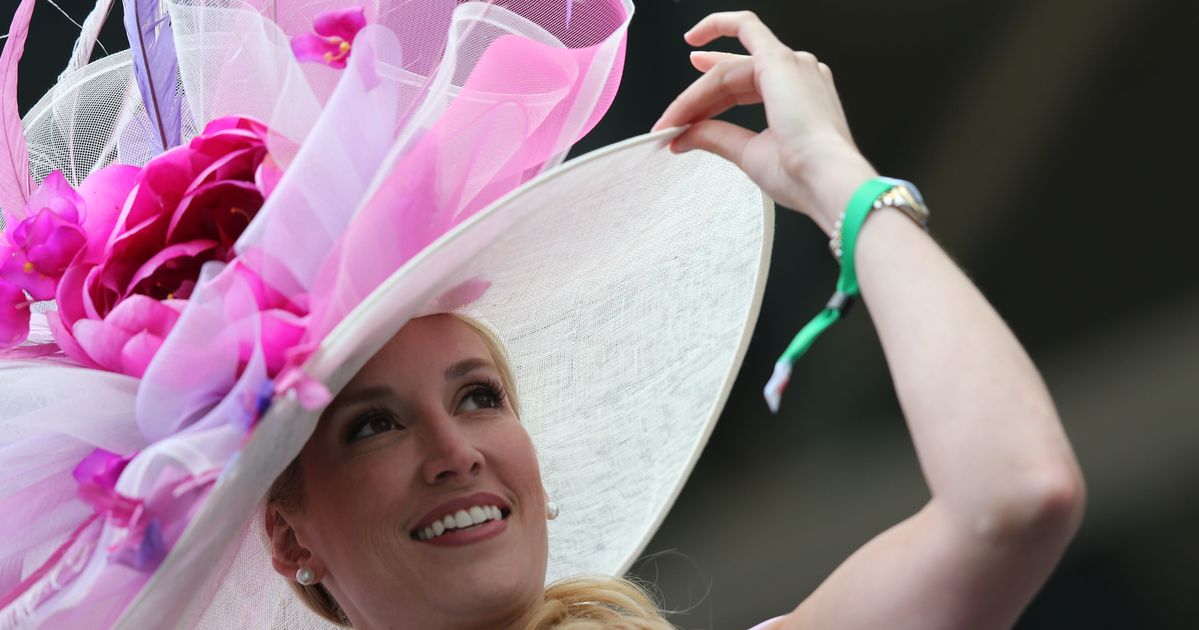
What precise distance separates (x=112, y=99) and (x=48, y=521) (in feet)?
1.49

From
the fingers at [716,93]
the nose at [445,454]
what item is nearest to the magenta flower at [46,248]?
the nose at [445,454]

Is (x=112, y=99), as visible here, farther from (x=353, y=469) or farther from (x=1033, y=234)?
(x=1033, y=234)

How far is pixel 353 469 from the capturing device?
1.11 meters

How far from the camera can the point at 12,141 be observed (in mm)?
1178

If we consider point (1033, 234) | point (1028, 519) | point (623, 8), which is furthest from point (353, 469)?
point (1033, 234)

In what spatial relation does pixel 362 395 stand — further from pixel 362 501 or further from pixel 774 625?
pixel 774 625

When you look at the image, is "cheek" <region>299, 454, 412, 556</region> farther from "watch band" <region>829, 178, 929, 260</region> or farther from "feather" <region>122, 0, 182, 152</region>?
"watch band" <region>829, 178, 929, 260</region>

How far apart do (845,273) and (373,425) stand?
1.46 ft

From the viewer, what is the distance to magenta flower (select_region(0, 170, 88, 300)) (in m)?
1.08

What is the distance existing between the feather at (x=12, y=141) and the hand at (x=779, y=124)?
0.58 metres

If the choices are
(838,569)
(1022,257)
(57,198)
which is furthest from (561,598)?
(1022,257)

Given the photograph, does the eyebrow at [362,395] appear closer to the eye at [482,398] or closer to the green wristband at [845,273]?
the eye at [482,398]

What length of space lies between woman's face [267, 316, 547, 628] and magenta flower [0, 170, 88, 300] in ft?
0.82

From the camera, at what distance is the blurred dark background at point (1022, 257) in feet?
7.93
